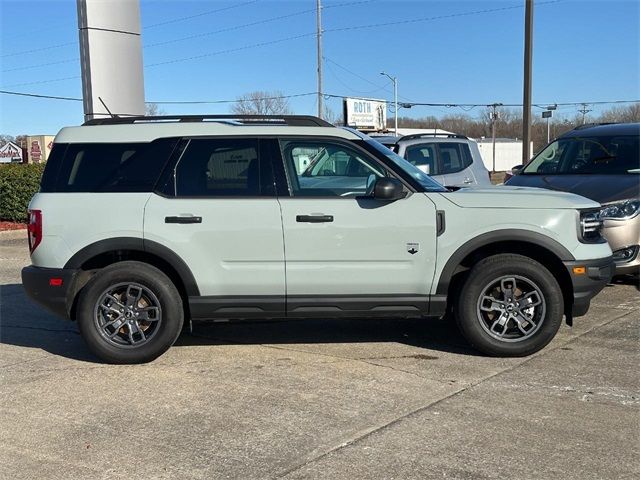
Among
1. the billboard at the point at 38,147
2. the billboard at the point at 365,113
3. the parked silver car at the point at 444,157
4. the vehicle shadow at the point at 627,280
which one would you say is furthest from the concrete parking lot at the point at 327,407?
the billboard at the point at 365,113

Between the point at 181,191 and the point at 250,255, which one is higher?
the point at 181,191

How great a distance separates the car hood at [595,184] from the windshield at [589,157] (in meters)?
0.30

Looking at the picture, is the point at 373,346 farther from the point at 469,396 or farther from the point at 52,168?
the point at 52,168

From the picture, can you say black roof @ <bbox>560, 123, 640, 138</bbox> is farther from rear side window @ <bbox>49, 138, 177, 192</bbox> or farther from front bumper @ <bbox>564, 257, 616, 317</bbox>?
rear side window @ <bbox>49, 138, 177, 192</bbox>

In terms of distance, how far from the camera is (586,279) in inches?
205

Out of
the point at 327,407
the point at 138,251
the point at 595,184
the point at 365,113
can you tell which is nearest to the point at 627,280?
the point at 595,184

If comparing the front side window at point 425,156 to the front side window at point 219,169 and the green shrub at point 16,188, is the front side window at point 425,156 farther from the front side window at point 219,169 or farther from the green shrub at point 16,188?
the green shrub at point 16,188

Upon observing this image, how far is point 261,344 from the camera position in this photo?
5938 millimetres

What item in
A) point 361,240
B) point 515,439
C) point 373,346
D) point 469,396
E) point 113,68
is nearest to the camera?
point 515,439

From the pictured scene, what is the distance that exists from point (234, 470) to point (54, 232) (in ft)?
8.96

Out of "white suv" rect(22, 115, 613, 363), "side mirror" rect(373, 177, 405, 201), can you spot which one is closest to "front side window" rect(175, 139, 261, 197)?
"white suv" rect(22, 115, 613, 363)

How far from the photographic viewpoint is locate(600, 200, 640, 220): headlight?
22.9 ft

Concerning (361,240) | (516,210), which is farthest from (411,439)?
(516,210)

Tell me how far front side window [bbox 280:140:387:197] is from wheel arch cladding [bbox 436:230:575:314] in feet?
3.01
